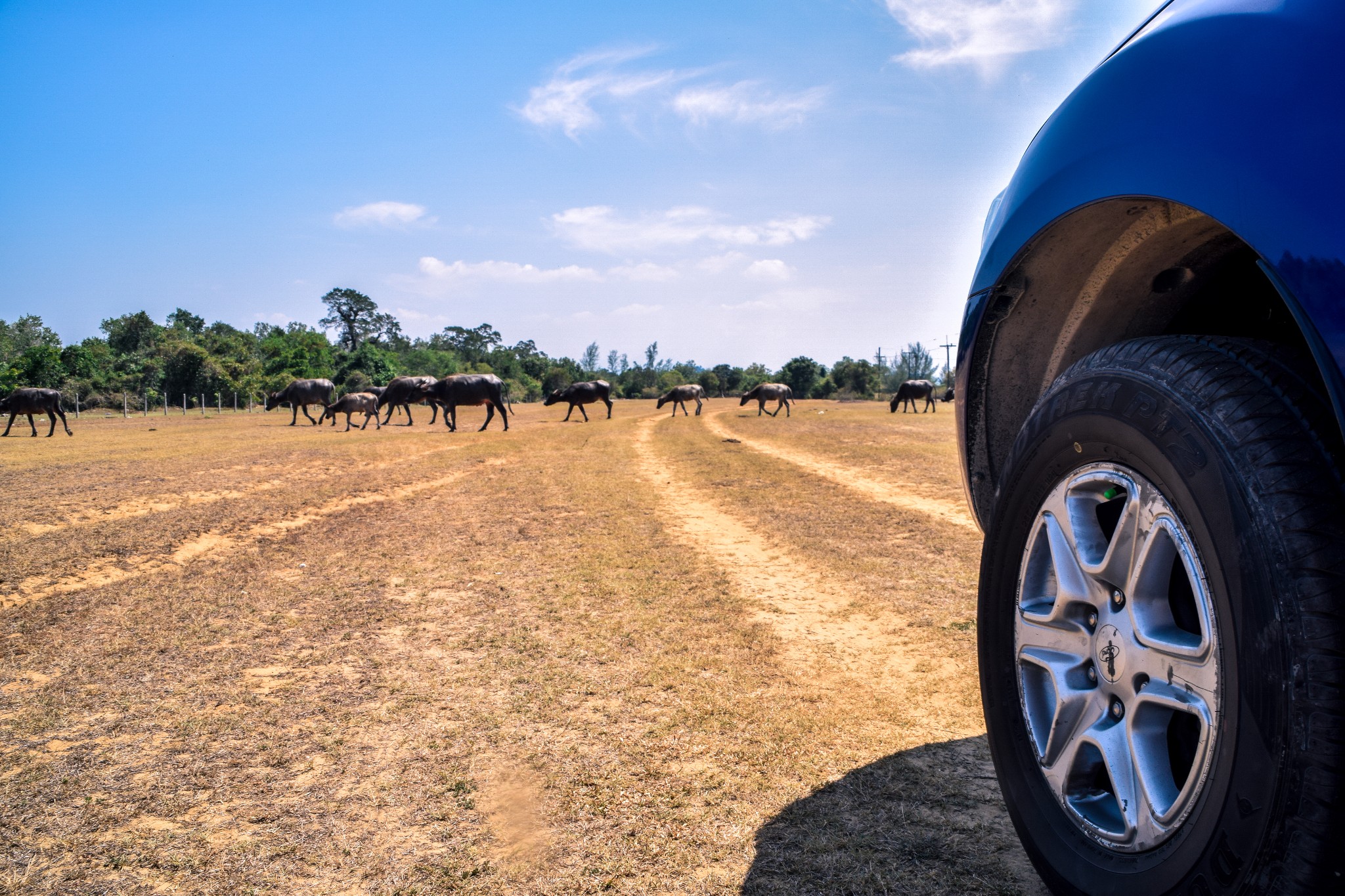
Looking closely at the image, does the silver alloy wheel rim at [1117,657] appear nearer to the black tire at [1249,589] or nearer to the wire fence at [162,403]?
the black tire at [1249,589]

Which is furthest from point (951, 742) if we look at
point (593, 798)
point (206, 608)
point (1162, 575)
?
point (206, 608)

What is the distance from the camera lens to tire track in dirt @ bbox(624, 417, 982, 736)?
4184mm

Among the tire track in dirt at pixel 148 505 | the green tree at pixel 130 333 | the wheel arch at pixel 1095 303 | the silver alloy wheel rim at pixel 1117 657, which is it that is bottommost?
the tire track in dirt at pixel 148 505

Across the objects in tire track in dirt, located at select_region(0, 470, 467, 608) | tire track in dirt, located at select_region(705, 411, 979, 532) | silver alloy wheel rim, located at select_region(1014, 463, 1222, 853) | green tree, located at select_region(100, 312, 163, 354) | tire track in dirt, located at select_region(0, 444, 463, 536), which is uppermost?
green tree, located at select_region(100, 312, 163, 354)

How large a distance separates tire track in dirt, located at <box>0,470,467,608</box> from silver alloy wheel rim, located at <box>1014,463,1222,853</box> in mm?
7499

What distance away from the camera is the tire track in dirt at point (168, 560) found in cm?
629

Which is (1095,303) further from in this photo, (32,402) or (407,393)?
(32,402)

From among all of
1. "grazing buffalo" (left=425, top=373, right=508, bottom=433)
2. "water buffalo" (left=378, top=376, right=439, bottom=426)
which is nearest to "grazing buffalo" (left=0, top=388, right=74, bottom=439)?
"water buffalo" (left=378, top=376, right=439, bottom=426)

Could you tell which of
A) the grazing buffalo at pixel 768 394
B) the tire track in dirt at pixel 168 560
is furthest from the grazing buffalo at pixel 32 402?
the grazing buffalo at pixel 768 394

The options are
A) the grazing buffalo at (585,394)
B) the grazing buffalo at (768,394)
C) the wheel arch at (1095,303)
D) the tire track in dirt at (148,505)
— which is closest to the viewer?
the wheel arch at (1095,303)

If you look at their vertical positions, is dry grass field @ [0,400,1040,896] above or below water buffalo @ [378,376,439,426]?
below

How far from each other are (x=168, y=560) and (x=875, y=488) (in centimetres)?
1010

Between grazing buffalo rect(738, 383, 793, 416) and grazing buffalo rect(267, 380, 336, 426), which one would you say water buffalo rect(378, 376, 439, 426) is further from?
grazing buffalo rect(738, 383, 793, 416)

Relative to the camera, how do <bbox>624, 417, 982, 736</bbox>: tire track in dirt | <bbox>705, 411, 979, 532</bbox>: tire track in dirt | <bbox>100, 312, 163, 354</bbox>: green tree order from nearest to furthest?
<bbox>624, 417, 982, 736</bbox>: tire track in dirt, <bbox>705, 411, 979, 532</bbox>: tire track in dirt, <bbox>100, 312, 163, 354</bbox>: green tree
